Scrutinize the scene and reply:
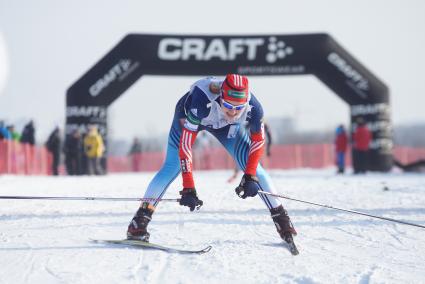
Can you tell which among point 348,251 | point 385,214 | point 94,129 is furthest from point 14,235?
point 94,129

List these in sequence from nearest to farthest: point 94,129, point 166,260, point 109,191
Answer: point 166,260 < point 109,191 < point 94,129

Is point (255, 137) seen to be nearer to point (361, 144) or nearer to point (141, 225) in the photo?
point (141, 225)

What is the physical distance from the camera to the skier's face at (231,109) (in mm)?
3557

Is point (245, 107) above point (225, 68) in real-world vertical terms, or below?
below

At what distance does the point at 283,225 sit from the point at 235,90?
1197 mm

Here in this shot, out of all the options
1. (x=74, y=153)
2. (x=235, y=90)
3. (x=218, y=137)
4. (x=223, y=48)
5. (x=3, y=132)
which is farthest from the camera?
(x=223, y=48)

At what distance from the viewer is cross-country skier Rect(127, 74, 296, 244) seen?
11.7 feet

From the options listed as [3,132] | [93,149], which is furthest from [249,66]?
[3,132]

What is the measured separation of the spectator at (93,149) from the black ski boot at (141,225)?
1076cm

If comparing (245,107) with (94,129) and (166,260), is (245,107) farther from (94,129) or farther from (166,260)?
(94,129)

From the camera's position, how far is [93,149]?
1427 centimetres

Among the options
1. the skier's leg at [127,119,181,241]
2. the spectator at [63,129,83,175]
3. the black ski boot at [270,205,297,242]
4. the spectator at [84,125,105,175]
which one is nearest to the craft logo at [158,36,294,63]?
the spectator at [84,125,105,175]

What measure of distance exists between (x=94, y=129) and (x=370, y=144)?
8.81 m

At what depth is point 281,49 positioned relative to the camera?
15.1 m
